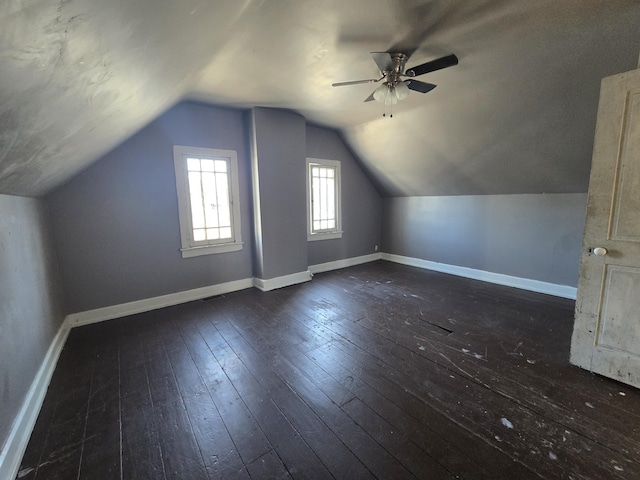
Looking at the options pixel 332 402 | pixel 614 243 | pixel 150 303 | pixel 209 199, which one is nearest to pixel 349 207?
pixel 209 199

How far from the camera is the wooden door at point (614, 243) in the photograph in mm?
1861

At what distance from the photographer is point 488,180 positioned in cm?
413

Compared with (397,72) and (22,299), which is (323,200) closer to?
(397,72)

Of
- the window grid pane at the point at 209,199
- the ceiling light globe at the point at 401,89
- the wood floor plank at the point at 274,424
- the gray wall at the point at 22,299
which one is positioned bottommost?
the wood floor plank at the point at 274,424

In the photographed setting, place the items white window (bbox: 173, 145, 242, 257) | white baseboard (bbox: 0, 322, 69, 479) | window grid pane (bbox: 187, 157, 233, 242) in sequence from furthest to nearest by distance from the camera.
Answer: window grid pane (bbox: 187, 157, 233, 242) < white window (bbox: 173, 145, 242, 257) < white baseboard (bbox: 0, 322, 69, 479)

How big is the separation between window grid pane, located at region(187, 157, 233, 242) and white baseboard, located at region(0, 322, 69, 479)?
1.95 meters

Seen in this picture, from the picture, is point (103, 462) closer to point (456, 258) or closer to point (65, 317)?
point (65, 317)

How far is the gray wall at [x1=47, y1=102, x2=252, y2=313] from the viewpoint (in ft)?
9.86

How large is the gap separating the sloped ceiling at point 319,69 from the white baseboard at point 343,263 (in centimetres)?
266

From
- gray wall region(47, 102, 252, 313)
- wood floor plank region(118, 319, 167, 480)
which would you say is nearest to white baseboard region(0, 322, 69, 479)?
wood floor plank region(118, 319, 167, 480)

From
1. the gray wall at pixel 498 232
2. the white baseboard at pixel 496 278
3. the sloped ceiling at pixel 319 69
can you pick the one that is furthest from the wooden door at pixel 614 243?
the gray wall at pixel 498 232

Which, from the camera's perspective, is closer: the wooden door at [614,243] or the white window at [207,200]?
the wooden door at [614,243]

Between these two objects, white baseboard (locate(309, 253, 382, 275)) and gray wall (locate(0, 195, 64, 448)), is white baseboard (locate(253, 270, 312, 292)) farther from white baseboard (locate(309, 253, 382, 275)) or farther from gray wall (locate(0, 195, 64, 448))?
gray wall (locate(0, 195, 64, 448))

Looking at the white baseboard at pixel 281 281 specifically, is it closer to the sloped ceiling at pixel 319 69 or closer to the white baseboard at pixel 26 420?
the white baseboard at pixel 26 420
